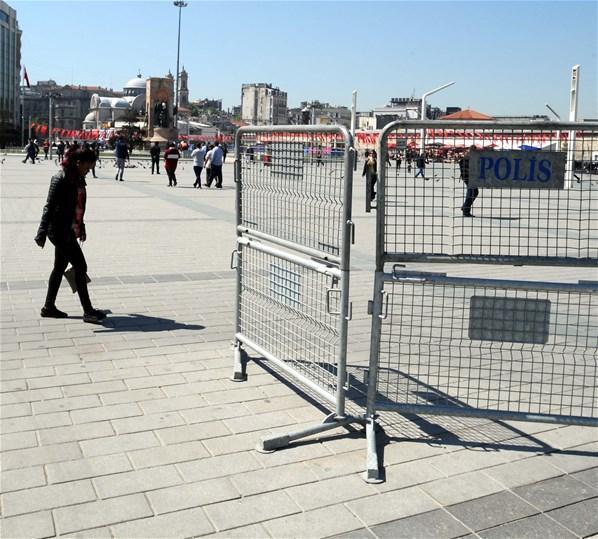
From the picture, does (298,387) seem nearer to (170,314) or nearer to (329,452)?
(329,452)

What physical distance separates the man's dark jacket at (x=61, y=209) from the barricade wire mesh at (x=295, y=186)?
6.26 feet

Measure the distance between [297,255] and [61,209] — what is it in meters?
2.68

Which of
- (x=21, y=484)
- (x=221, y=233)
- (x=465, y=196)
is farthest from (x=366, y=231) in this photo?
A: (x=21, y=484)

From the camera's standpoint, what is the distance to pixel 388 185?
402cm

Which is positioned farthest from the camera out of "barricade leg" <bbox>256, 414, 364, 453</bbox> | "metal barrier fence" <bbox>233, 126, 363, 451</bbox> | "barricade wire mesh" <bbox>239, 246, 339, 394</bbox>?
"barricade wire mesh" <bbox>239, 246, 339, 394</bbox>

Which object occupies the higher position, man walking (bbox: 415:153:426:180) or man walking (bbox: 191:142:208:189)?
man walking (bbox: 191:142:208:189)

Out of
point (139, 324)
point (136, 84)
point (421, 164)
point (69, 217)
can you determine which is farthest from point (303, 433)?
point (136, 84)

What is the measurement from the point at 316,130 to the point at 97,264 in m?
6.13

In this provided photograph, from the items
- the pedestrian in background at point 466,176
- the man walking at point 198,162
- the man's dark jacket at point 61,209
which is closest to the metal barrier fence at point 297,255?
the pedestrian in background at point 466,176

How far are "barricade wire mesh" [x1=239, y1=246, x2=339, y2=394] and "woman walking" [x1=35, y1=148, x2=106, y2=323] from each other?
1.81 m

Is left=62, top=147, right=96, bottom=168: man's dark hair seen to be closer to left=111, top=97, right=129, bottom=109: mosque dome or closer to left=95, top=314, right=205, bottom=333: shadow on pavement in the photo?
left=95, top=314, right=205, bottom=333: shadow on pavement

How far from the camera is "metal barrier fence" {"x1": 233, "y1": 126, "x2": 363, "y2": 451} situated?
4.15 m

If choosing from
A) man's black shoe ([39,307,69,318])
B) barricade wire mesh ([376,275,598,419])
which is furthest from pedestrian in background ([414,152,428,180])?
man's black shoe ([39,307,69,318])

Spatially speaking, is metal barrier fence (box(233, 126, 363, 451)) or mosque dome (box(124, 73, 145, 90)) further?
mosque dome (box(124, 73, 145, 90))
